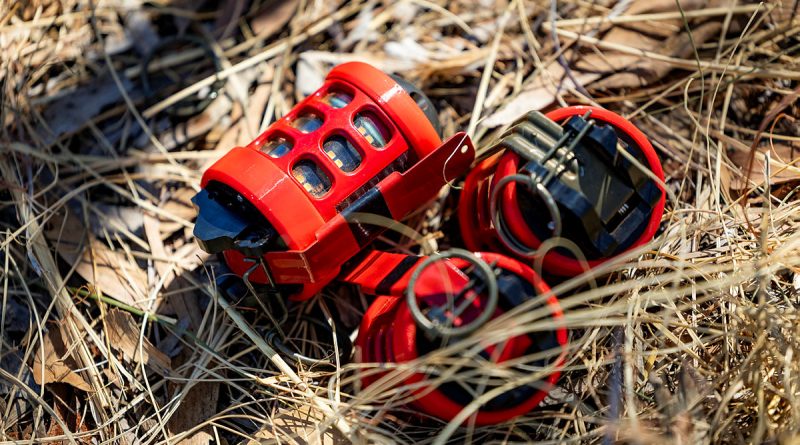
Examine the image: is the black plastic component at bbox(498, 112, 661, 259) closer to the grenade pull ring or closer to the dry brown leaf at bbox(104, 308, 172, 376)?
the grenade pull ring

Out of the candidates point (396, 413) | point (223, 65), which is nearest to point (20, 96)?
point (223, 65)

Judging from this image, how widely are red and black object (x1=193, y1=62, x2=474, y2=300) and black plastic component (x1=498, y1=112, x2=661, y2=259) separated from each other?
241mm

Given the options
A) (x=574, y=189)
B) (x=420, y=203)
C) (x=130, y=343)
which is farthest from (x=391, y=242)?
(x=130, y=343)

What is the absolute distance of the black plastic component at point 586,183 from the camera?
1801 mm

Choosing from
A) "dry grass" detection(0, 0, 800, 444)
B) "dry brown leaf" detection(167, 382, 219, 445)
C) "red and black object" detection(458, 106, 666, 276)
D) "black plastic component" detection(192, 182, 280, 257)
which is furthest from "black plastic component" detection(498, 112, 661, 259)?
"dry brown leaf" detection(167, 382, 219, 445)

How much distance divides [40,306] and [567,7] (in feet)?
7.23

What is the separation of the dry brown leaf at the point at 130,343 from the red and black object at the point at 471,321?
2.70 feet

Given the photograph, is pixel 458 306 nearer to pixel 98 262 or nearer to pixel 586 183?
pixel 586 183

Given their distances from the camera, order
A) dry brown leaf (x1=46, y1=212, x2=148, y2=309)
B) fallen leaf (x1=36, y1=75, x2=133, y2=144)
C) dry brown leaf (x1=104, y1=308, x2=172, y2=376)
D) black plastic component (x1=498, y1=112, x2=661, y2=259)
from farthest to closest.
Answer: fallen leaf (x1=36, y1=75, x2=133, y2=144) → dry brown leaf (x1=46, y1=212, x2=148, y2=309) → dry brown leaf (x1=104, y1=308, x2=172, y2=376) → black plastic component (x1=498, y1=112, x2=661, y2=259)

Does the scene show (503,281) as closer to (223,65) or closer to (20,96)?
(223,65)

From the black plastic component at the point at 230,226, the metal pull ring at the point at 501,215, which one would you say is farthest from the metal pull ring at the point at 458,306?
the black plastic component at the point at 230,226

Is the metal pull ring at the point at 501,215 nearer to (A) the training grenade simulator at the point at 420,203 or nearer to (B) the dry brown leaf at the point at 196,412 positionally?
(A) the training grenade simulator at the point at 420,203

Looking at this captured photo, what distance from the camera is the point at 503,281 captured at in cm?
178

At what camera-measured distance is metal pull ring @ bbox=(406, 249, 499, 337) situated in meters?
1.70
